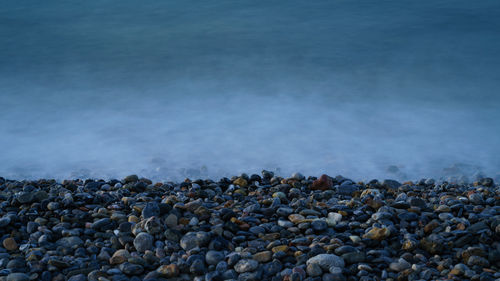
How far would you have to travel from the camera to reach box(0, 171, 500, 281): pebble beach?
2.13 m

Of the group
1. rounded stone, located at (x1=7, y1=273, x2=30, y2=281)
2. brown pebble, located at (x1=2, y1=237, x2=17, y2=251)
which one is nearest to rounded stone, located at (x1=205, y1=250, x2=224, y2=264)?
rounded stone, located at (x1=7, y1=273, x2=30, y2=281)

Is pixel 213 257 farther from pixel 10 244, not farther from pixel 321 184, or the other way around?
pixel 321 184

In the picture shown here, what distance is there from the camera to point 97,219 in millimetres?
2613

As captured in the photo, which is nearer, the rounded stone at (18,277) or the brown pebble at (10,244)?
the rounded stone at (18,277)

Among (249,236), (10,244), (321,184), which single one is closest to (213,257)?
(249,236)

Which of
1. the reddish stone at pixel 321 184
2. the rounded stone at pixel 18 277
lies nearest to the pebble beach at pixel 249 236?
the rounded stone at pixel 18 277

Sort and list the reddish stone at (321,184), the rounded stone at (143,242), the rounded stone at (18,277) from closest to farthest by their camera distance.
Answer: the rounded stone at (18,277)
the rounded stone at (143,242)
the reddish stone at (321,184)

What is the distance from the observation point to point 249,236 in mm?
2393

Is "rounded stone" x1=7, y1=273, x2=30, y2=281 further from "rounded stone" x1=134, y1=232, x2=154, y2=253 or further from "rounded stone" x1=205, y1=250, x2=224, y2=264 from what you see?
"rounded stone" x1=205, y1=250, x2=224, y2=264

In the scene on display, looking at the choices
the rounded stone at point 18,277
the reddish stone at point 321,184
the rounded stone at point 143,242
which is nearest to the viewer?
the rounded stone at point 18,277

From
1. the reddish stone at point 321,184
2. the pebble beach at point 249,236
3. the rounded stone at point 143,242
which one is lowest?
the reddish stone at point 321,184

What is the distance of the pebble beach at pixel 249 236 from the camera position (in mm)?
2133

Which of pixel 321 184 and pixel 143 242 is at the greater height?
pixel 143 242

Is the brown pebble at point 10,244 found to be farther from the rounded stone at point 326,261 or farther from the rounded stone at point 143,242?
the rounded stone at point 326,261
